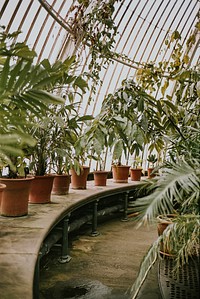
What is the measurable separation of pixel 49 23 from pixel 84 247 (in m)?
3.92

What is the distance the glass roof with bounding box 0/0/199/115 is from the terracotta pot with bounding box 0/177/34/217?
1973 millimetres

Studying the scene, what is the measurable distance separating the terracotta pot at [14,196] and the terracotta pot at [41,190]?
1.67 feet

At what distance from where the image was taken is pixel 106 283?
2.77 metres

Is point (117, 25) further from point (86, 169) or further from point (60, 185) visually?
point (60, 185)

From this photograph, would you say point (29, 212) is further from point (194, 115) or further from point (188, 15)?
point (188, 15)

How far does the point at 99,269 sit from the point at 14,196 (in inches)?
49.8

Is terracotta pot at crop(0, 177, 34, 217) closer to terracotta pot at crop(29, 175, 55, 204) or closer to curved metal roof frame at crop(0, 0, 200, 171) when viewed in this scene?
terracotta pot at crop(29, 175, 55, 204)

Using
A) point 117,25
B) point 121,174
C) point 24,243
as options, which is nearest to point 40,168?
point 24,243

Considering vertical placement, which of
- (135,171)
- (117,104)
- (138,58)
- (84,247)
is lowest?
(84,247)

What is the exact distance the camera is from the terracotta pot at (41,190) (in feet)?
9.91

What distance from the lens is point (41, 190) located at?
10.1 feet

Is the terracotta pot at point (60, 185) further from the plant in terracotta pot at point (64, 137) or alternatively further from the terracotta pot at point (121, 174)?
the terracotta pot at point (121, 174)

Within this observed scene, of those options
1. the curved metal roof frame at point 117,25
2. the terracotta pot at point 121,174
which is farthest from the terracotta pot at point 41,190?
the terracotta pot at point 121,174

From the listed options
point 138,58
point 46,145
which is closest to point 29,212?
point 46,145
